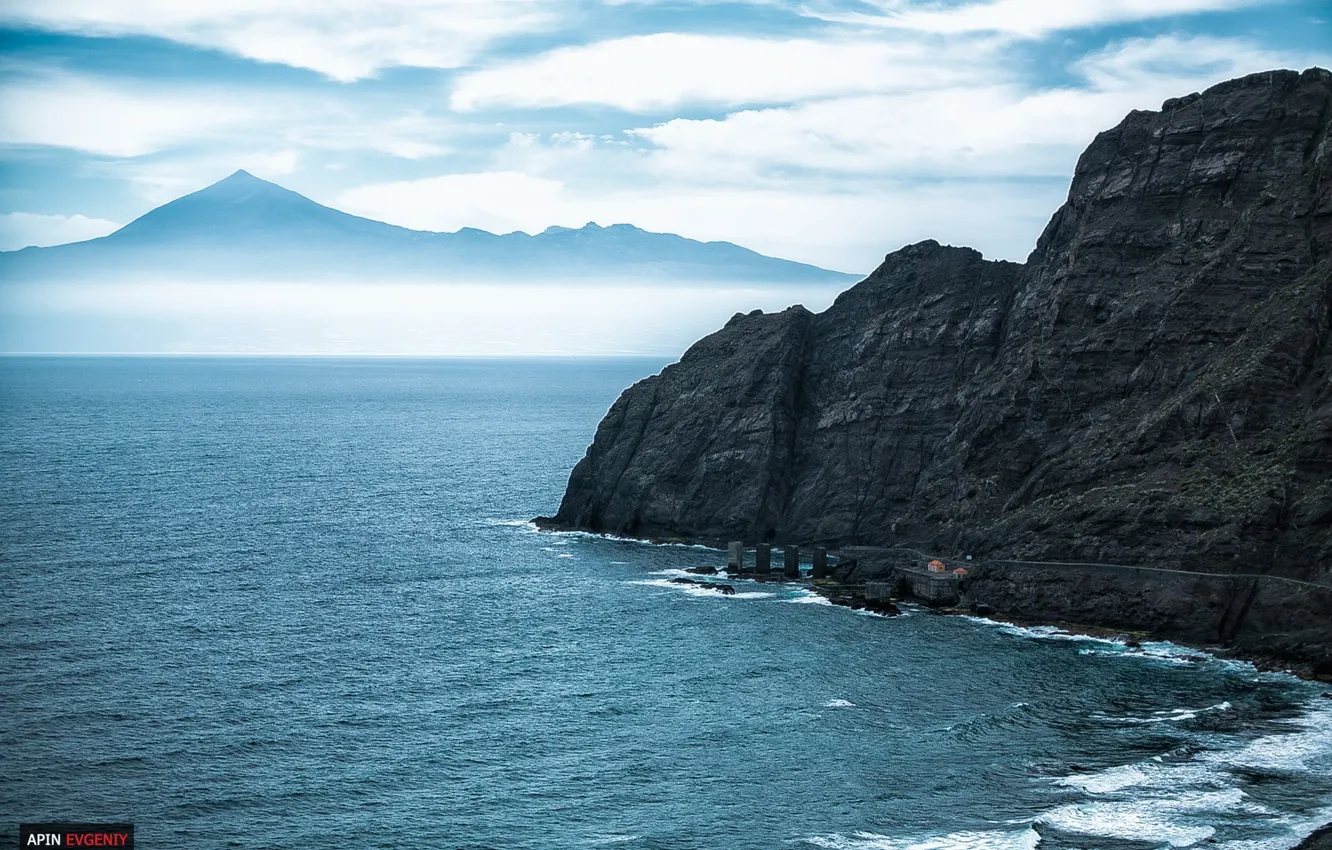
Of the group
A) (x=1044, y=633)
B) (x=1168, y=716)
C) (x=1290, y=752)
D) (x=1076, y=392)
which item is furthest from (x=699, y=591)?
(x=1290, y=752)

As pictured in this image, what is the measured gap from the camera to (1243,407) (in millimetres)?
113000

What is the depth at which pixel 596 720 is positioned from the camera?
84.4 meters

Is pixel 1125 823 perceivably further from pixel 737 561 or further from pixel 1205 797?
pixel 737 561

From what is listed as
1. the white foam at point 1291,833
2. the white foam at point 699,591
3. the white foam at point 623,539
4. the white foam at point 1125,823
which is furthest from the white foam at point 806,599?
the white foam at point 1291,833

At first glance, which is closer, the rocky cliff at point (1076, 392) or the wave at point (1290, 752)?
the wave at point (1290, 752)

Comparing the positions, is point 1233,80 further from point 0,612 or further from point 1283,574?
point 0,612

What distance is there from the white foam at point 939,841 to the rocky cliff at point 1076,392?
49.1 metres

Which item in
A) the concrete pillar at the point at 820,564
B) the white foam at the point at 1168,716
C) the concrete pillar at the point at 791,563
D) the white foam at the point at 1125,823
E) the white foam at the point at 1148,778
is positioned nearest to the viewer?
the white foam at the point at 1125,823

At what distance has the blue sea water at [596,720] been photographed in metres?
66.9

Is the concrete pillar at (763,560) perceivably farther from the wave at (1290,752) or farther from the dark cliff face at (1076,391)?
the wave at (1290,752)

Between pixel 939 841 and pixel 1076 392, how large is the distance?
74443 mm

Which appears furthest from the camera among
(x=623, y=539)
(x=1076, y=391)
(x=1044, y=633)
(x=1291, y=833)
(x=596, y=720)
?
(x=623, y=539)

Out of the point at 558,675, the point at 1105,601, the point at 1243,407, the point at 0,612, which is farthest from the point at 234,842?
the point at 1243,407

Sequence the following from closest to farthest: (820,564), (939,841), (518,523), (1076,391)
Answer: (939,841) < (1076,391) < (820,564) < (518,523)
